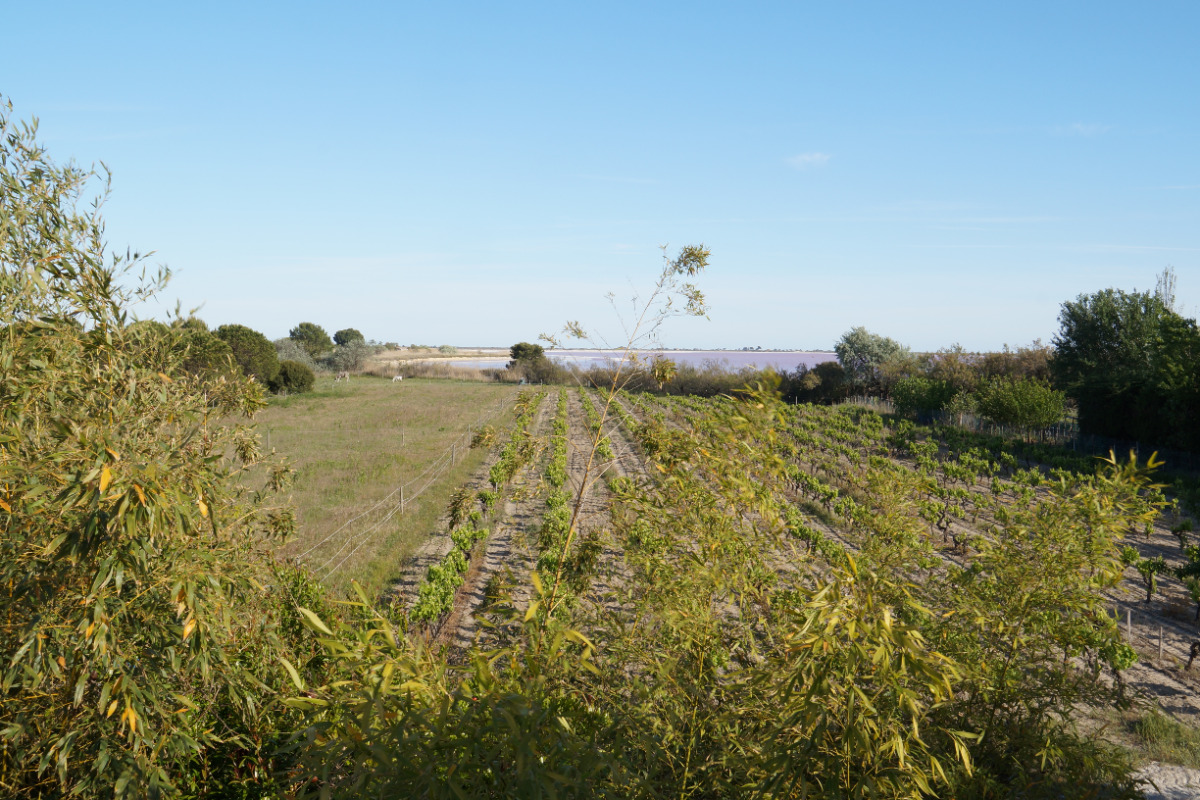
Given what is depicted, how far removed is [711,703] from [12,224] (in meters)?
4.87

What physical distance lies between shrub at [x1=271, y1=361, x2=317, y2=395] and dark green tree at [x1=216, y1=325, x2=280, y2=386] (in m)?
1.42

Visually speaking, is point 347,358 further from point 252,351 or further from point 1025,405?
point 1025,405

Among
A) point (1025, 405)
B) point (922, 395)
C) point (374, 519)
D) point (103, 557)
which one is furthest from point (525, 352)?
point (103, 557)

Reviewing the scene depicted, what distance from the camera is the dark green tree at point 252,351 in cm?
3972

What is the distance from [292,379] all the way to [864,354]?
41617 millimetres

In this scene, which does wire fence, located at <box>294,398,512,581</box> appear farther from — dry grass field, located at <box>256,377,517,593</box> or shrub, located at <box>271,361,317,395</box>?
shrub, located at <box>271,361,317,395</box>

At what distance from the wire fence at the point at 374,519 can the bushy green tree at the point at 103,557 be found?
3.44 m

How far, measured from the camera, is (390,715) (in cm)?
229

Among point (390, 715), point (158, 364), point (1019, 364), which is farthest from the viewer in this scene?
point (1019, 364)

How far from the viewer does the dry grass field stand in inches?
484

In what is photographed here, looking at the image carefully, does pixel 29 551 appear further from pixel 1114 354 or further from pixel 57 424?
pixel 1114 354

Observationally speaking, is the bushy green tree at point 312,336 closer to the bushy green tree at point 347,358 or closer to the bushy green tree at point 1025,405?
the bushy green tree at point 347,358

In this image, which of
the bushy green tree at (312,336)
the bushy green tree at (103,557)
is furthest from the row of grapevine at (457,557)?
the bushy green tree at (312,336)

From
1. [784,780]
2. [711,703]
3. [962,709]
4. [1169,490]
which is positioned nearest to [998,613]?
[962,709]
